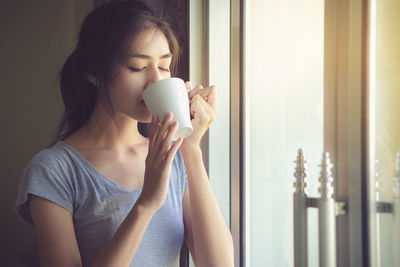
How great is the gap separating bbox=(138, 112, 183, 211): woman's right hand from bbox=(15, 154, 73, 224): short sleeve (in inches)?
8.0

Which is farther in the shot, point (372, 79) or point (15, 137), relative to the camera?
point (15, 137)

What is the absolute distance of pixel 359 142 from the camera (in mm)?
756

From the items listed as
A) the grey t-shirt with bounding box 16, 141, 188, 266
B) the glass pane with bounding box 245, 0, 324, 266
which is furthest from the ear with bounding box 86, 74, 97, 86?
the glass pane with bounding box 245, 0, 324, 266

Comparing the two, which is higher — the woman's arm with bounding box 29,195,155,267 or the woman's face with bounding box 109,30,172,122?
the woman's face with bounding box 109,30,172,122

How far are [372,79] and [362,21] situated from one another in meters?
0.10

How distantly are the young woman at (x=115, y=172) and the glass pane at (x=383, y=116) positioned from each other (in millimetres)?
349

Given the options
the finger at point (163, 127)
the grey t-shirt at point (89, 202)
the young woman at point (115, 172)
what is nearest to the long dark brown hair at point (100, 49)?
the young woman at point (115, 172)

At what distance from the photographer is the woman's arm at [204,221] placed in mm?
976

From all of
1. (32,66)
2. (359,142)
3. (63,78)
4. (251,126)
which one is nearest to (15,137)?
(32,66)

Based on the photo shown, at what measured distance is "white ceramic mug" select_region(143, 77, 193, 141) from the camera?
80 cm

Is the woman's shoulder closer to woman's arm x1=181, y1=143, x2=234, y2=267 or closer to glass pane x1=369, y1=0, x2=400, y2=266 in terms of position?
woman's arm x1=181, y1=143, x2=234, y2=267

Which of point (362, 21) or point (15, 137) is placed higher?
point (362, 21)

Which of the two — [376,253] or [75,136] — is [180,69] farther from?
[376,253]

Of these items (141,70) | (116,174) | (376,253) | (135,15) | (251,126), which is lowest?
(376,253)
